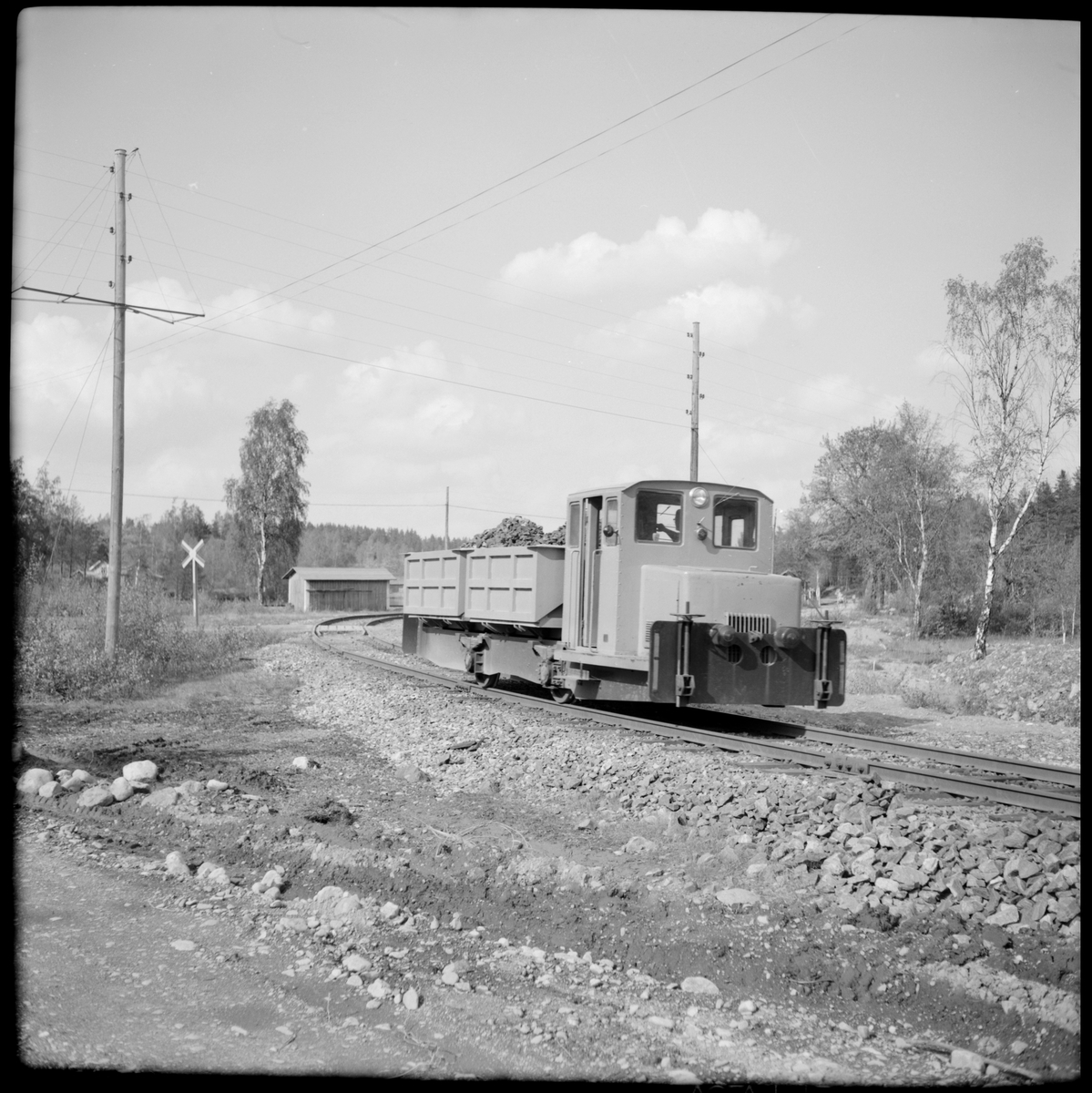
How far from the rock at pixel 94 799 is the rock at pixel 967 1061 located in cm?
548

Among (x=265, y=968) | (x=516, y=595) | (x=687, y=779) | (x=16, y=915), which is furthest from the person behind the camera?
(x=516, y=595)

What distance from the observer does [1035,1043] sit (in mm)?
3434

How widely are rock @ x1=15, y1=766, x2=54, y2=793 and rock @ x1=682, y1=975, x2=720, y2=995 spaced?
198 inches

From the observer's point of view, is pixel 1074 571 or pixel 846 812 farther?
pixel 1074 571

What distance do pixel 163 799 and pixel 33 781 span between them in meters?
1.11

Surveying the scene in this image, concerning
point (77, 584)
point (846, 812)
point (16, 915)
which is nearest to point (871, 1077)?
point (846, 812)

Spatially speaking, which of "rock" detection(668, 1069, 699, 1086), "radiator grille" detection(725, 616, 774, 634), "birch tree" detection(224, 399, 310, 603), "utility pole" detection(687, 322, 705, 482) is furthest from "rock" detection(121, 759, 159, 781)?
"birch tree" detection(224, 399, 310, 603)

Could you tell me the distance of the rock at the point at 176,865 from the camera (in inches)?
193

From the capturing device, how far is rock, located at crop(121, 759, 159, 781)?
6.80 metres

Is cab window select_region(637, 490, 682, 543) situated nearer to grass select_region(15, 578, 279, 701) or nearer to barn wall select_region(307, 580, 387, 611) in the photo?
grass select_region(15, 578, 279, 701)

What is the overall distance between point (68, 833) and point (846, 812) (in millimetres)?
5055

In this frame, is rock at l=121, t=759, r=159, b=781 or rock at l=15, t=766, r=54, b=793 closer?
rock at l=15, t=766, r=54, b=793

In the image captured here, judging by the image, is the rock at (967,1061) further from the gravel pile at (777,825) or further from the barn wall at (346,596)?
the barn wall at (346,596)

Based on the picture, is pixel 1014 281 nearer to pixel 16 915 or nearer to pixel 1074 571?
pixel 1074 571
